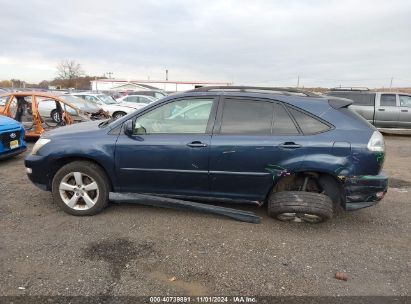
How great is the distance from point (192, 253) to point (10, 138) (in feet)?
17.3

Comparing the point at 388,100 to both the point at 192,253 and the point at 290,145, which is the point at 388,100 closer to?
the point at 290,145

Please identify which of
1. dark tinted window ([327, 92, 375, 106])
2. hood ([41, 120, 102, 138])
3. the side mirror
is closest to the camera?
the side mirror

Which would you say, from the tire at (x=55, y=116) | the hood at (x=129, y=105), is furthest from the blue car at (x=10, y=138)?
the hood at (x=129, y=105)

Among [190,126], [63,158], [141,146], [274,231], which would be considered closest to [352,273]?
[274,231]

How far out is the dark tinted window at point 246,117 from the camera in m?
4.36

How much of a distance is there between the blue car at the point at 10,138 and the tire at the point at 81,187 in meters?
3.18

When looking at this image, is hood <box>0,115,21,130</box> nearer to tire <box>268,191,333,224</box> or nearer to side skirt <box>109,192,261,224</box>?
side skirt <box>109,192,261,224</box>

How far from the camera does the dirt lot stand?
10.6ft

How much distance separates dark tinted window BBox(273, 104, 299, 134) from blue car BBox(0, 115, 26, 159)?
5434 mm

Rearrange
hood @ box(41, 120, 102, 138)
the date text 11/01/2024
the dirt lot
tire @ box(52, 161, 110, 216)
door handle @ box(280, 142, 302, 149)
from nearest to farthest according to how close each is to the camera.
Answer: the date text 11/01/2024 → the dirt lot → door handle @ box(280, 142, 302, 149) → tire @ box(52, 161, 110, 216) → hood @ box(41, 120, 102, 138)

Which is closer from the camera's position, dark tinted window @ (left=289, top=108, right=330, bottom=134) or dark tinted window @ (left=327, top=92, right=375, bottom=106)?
dark tinted window @ (left=289, top=108, right=330, bottom=134)

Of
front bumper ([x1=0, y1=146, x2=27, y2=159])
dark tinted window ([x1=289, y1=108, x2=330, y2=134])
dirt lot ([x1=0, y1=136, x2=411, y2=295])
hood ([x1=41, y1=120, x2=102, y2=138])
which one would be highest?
dark tinted window ([x1=289, y1=108, x2=330, y2=134])

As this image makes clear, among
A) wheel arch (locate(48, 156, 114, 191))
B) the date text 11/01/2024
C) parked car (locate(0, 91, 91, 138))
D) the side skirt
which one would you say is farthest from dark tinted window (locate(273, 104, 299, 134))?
parked car (locate(0, 91, 91, 138))

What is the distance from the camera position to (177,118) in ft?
14.9
